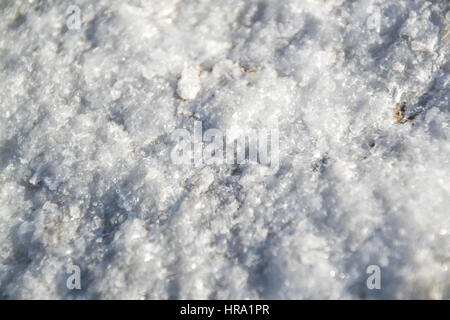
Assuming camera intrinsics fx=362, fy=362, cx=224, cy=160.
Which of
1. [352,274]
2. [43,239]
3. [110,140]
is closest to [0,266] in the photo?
[43,239]

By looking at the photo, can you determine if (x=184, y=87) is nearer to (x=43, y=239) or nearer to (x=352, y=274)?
(x=43, y=239)

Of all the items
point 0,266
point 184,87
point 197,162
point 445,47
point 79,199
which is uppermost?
point 445,47

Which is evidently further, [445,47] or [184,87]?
[184,87]

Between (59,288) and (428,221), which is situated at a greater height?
(428,221)

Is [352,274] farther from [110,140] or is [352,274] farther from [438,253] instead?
[110,140]
